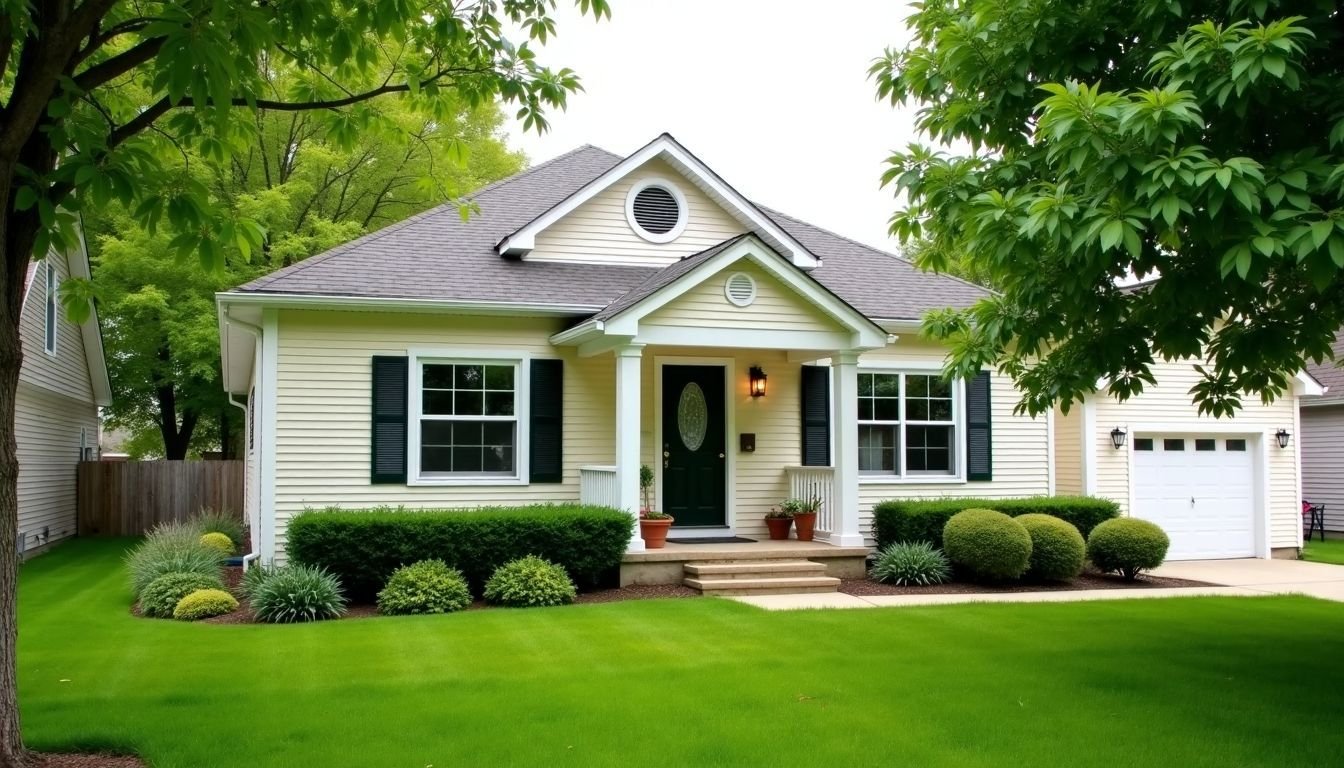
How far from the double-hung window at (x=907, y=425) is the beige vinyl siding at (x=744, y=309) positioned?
221cm

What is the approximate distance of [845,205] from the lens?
56.8 m

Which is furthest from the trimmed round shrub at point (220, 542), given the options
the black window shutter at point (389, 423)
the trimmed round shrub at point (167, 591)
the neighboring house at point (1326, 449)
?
the neighboring house at point (1326, 449)

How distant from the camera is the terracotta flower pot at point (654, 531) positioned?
40.2 ft

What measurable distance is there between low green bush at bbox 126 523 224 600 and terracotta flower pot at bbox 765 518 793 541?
21.7 ft

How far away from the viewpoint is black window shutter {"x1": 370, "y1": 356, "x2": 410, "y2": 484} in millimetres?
12133

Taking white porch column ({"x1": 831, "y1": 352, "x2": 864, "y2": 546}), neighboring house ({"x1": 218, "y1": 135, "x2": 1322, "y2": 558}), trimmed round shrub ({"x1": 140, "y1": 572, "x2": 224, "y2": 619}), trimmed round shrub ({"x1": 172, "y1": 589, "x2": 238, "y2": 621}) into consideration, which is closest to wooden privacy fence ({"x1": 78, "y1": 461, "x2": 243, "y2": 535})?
neighboring house ({"x1": 218, "y1": 135, "x2": 1322, "y2": 558})

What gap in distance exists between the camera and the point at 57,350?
1830 centimetres

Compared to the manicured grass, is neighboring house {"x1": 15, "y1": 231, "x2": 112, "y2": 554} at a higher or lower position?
higher

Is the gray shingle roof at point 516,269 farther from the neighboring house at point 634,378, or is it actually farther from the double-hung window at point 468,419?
the double-hung window at point 468,419

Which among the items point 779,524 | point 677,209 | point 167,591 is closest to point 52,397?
point 167,591

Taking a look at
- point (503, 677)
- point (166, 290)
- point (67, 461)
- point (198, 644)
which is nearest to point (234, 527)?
point (67, 461)

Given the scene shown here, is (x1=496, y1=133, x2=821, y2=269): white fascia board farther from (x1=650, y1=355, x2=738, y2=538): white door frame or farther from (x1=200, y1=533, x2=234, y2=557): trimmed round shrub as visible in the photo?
(x1=200, y1=533, x2=234, y2=557): trimmed round shrub

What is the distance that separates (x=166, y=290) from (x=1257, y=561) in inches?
814

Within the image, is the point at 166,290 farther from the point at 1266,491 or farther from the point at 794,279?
the point at 1266,491
